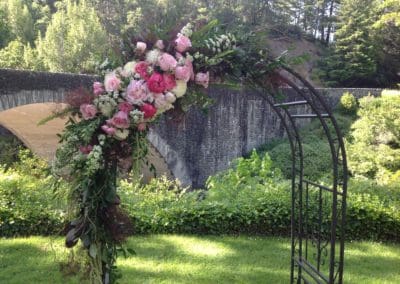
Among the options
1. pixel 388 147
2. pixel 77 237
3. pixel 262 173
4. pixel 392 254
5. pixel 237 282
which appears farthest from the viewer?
pixel 388 147

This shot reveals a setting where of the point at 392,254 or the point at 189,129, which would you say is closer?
the point at 392,254

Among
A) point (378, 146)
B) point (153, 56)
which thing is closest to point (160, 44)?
point (153, 56)

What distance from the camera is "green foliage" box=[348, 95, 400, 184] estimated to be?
9.54 m

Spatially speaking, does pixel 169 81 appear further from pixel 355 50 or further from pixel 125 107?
pixel 355 50

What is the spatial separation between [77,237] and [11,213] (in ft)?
11.4

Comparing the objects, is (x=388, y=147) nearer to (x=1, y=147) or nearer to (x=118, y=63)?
(x=118, y=63)

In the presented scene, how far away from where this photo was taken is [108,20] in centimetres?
2227

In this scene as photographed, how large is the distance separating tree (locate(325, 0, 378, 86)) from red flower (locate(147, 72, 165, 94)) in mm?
22076

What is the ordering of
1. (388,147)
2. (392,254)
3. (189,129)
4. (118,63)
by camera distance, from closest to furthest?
(118,63) → (392,254) → (388,147) → (189,129)

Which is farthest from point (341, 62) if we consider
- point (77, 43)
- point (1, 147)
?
point (1, 147)

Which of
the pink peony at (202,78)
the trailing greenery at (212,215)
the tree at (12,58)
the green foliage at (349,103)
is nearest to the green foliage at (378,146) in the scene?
the trailing greenery at (212,215)

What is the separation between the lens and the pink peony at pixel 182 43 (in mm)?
2010

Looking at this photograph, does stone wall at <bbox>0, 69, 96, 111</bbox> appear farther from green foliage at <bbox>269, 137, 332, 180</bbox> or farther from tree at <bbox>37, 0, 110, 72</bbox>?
tree at <bbox>37, 0, 110, 72</bbox>

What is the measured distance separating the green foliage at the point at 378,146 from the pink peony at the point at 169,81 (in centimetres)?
793
